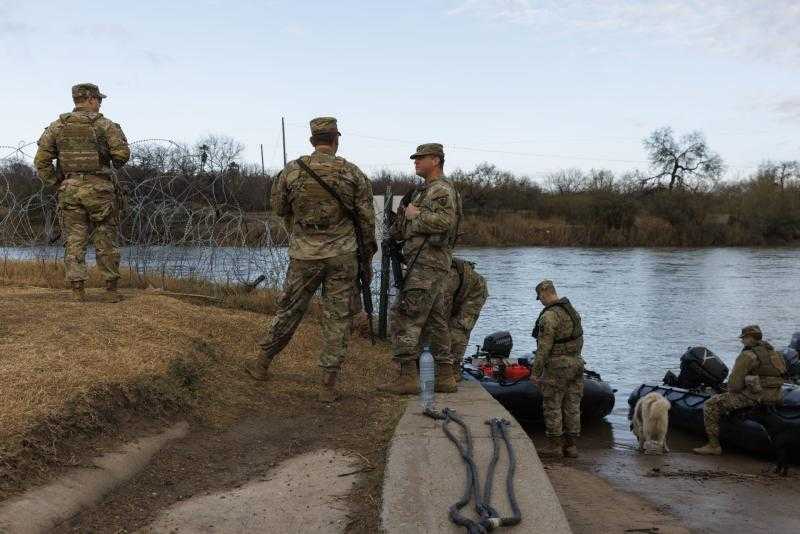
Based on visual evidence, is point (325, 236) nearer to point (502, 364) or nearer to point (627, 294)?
point (502, 364)

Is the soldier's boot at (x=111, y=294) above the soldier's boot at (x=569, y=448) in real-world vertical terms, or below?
above

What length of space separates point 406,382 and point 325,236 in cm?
139

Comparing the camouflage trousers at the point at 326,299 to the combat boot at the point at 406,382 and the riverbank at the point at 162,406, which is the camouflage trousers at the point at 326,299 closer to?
the riverbank at the point at 162,406

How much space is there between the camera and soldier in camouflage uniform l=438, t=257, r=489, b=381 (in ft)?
25.5

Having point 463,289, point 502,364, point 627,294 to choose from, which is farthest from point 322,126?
point 627,294

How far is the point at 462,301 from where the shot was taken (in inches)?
310

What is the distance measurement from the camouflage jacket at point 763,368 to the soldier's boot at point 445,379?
3.89 metres

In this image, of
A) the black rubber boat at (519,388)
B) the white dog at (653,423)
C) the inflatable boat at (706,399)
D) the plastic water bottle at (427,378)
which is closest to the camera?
the plastic water bottle at (427,378)

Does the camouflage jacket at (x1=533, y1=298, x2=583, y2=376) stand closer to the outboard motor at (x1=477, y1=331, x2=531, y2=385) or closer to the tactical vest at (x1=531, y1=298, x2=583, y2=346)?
the tactical vest at (x1=531, y1=298, x2=583, y2=346)

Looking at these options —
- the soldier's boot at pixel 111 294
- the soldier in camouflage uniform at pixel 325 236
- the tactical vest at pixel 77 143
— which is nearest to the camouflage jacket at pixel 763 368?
the soldier in camouflage uniform at pixel 325 236

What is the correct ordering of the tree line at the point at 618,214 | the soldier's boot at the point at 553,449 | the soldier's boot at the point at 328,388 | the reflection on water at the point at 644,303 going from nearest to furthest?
the soldier's boot at the point at 328,388 → the soldier's boot at the point at 553,449 → the reflection on water at the point at 644,303 → the tree line at the point at 618,214

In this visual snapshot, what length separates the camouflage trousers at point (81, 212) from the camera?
7926 mm

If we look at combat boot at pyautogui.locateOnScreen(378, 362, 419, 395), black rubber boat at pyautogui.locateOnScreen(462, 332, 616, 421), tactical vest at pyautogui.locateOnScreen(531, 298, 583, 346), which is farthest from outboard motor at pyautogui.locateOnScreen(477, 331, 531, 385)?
combat boot at pyautogui.locateOnScreen(378, 362, 419, 395)

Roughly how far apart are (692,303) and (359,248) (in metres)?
20.2
